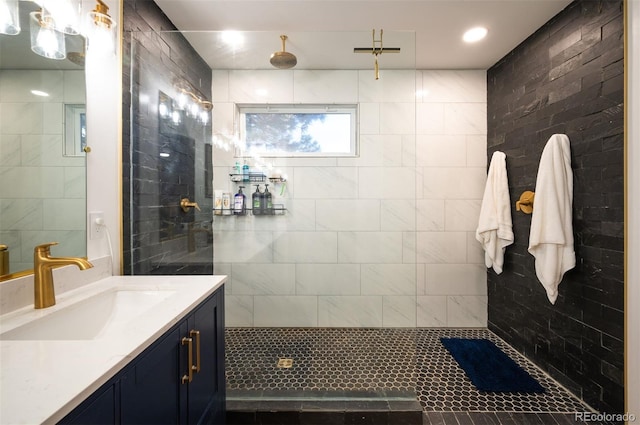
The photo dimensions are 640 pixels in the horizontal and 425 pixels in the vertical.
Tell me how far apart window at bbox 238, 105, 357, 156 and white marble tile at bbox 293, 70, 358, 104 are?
0.06 metres

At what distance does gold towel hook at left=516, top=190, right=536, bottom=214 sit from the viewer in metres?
2.04

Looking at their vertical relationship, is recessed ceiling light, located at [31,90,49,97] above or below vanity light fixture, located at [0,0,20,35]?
below

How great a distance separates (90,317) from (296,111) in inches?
69.0

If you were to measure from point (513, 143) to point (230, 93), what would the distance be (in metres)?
2.37

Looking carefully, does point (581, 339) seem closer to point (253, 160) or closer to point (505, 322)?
point (505, 322)

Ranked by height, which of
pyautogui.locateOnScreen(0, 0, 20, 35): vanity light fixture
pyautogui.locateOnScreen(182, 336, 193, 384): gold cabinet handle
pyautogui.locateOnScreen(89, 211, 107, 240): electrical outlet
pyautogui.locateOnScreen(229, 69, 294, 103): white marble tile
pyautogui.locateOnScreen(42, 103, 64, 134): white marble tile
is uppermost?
pyautogui.locateOnScreen(229, 69, 294, 103): white marble tile

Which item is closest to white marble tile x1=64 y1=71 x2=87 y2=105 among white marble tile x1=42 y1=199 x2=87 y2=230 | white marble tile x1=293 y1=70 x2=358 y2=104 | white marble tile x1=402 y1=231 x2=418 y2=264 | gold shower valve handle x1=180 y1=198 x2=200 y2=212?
white marble tile x1=42 y1=199 x2=87 y2=230

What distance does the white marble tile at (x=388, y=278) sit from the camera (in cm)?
212

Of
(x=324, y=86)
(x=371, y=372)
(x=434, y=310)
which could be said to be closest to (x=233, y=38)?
(x=324, y=86)

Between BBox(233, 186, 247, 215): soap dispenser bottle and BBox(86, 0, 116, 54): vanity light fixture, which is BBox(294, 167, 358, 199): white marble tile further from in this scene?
BBox(86, 0, 116, 54): vanity light fixture

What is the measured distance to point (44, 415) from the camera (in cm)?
51

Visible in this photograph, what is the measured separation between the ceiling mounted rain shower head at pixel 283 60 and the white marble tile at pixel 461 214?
6.01 feet

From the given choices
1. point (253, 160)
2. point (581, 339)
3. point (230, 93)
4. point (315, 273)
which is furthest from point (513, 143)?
point (230, 93)

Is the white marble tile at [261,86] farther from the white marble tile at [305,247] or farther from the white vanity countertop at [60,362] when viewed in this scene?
Answer: the white vanity countertop at [60,362]
